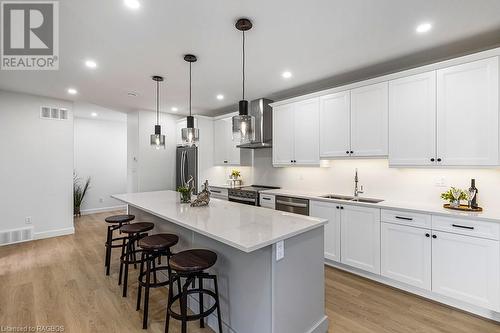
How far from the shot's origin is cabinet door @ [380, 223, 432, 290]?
8.31 ft

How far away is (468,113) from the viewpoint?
2.45 meters

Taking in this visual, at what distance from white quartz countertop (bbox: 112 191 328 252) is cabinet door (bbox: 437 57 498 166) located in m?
1.75

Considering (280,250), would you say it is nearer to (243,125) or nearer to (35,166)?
(243,125)

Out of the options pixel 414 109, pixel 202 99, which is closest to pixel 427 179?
pixel 414 109

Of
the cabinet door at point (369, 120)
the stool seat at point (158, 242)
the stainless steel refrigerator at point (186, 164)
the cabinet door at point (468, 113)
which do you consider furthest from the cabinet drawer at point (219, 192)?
the cabinet door at point (468, 113)

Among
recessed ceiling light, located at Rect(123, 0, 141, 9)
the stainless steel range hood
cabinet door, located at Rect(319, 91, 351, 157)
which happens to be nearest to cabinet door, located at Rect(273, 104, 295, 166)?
the stainless steel range hood

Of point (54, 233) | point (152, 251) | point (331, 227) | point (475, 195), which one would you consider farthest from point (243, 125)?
point (54, 233)

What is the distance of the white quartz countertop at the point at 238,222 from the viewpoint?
1.60m

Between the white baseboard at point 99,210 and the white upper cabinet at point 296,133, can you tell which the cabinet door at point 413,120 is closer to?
the white upper cabinet at point 296,133

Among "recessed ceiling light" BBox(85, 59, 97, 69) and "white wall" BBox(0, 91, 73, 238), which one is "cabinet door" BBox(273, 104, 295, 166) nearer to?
"recessed ceiling light" BBox(85, 59, 97, 69)

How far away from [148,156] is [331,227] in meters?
4.41

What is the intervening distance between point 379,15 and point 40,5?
113 inches

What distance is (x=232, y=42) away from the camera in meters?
2.51

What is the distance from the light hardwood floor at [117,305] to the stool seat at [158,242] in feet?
2.25
